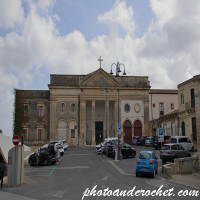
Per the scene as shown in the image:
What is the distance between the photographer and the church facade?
47.2 m

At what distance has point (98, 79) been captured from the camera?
4838 cm

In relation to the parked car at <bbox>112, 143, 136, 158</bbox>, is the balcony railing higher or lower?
higher

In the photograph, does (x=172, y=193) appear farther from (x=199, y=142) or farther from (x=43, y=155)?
(x=43, y=155)

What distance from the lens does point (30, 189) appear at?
535 inches

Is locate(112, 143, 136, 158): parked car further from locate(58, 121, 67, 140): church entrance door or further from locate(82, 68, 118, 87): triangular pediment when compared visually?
locate(82, 68, 118, 87): triangular pediment

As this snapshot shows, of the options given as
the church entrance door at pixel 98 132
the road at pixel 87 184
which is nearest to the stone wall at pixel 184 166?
the road at pixel 87 184

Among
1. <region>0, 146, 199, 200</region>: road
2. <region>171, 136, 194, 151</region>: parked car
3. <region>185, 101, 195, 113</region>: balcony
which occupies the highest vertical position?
<region>185, 101, 195, 113</region>: balcony

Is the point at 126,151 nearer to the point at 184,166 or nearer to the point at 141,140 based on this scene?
the point at 184,166

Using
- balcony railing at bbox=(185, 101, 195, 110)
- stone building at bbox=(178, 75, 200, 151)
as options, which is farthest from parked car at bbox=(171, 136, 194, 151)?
balcony railing at bbox=(185, 101, 195, 110)

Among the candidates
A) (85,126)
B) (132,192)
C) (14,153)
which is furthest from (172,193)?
(85,126)

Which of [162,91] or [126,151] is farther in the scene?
[162,91]

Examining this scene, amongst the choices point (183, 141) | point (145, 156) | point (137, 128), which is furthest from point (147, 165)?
point (137, 128)

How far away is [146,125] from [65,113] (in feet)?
50.5

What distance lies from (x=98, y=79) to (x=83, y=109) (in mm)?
6285
